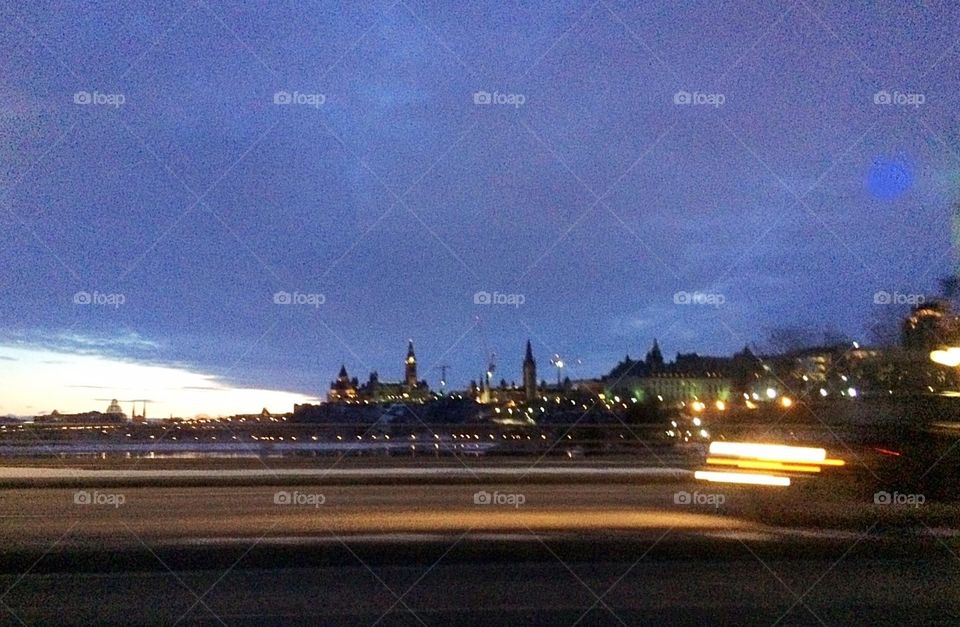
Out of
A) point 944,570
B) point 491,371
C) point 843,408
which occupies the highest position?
point 491,371

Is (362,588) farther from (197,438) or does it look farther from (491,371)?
(197,438)

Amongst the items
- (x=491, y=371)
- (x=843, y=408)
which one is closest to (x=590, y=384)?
(x=491, y=371)

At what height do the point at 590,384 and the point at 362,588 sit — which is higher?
the point at 590,384

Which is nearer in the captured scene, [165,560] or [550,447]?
[165,560]

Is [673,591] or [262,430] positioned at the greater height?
[262,430]

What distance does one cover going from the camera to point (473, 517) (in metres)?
13.7

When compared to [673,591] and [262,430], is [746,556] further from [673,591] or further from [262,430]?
[262,430]

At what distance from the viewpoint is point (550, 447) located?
28.5 metres

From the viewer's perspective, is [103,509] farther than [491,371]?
No

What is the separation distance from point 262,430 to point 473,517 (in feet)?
46.6

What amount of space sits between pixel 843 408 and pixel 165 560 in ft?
30.0

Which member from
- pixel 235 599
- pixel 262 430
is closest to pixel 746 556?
pixel 235 599

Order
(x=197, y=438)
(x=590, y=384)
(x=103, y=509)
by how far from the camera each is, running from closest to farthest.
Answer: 1. (x=103, y=509)
2. (x=197, y=438)
3. (x=590, y=384)

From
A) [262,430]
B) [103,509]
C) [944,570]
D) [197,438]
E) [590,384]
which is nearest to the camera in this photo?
[944,570]
